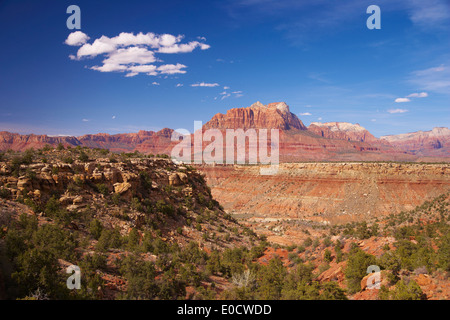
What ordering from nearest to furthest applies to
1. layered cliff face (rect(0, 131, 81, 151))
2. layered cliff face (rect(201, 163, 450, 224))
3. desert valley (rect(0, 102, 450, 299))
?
1. desert valley (rect(0, 102, 450, 299))
2. layered cliff face (rect(201, 163, 450, 224))
3. layered cliff face (rect(0, 131, 81, 151))

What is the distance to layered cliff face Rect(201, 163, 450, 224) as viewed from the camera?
54688 millimetres

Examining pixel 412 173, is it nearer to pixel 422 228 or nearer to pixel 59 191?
pixel 422 228

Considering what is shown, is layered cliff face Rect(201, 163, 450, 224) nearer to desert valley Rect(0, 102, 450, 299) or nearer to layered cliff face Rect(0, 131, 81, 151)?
desert valley Rect(0, 102, 450, 299)

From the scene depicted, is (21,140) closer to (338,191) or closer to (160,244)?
(338,191)

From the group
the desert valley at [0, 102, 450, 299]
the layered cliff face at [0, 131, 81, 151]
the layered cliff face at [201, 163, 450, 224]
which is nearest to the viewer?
the desert valley at [0, 102, 450, 299]

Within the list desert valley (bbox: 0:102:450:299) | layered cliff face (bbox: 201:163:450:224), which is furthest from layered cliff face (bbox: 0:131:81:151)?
desert valley (bbox: 0:102:450:299)

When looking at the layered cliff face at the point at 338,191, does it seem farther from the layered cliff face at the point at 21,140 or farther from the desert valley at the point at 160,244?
the layered cliff face at the point at 21,140

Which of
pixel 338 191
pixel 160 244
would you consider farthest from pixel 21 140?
pixel 160 244

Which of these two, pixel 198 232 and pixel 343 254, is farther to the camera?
pixel 198 232

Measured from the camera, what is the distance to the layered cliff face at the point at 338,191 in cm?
5469

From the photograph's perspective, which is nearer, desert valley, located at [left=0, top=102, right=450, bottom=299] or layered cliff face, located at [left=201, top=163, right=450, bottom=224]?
desert valley, located at [left=0, top=102, right=450, bottom=299]

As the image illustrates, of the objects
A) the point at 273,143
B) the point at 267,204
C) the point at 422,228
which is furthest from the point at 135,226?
the point at 273,143
